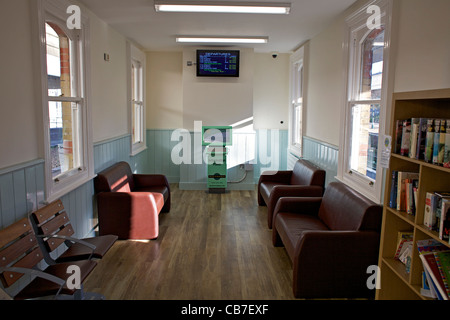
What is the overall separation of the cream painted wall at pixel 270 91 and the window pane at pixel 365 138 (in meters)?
3.53

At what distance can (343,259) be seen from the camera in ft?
10.2

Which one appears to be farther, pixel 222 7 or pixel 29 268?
pixel 222 7

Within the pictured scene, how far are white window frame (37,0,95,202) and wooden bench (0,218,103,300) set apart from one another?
0.63m

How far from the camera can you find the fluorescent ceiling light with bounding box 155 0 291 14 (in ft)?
13.1

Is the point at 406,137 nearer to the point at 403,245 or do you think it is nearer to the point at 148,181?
the point at 403,245

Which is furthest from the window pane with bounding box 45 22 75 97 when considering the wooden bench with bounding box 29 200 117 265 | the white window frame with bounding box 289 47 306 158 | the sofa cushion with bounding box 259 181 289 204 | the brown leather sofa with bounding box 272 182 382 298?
the white window frame with bounding box 289 47 306 158

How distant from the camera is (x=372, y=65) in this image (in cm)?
383

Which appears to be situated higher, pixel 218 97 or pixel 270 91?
pixel 270 91

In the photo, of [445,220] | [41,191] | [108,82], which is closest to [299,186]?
[445,220]

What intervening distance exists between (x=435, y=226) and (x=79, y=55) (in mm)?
3807

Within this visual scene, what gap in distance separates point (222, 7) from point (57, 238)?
2.86m

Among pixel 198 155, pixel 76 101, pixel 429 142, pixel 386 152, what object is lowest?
pixel 198 155

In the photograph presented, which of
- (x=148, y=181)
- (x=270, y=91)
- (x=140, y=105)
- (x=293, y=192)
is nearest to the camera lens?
(x=293, y=192)
